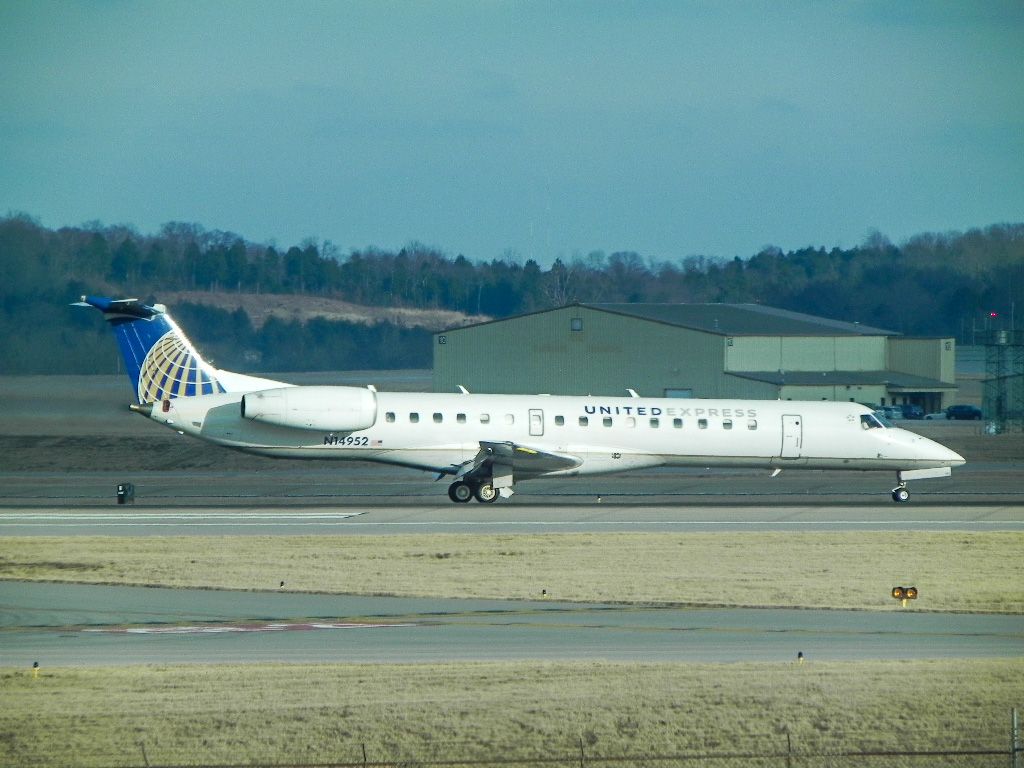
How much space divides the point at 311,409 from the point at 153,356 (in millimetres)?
4577

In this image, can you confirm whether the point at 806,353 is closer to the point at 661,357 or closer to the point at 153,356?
the point at 661,357

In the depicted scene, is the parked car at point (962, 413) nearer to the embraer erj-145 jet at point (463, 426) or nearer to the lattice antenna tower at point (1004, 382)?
the lattice antenna tower at point (1004, 382)

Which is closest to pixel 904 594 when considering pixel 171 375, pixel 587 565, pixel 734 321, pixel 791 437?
pixel 587 565

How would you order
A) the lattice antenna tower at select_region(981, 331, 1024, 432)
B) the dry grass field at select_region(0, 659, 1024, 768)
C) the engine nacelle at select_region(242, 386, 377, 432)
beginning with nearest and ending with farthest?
the dry grass field at select_region(0, 659, 1024, 768) < the engine nacelle at select_region(242, 386, 377, 432) < the lattice antenna tower at select_region(981, 331, 1024, 432)

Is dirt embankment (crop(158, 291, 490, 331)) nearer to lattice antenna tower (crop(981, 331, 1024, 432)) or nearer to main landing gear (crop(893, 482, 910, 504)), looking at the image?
lattice antenna tower (crop(981, 331, 1024, 432))

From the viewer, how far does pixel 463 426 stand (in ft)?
119

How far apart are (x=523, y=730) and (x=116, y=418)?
1716 inches

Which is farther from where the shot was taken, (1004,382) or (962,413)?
(962,413)

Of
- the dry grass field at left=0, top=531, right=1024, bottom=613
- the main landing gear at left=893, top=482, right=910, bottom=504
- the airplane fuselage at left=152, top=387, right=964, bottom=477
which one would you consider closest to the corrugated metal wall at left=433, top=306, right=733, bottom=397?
the airplane fuselage at left=152, top=387, right=964, bottom=477

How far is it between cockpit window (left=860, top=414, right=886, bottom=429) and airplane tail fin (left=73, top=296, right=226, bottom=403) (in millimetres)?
17786

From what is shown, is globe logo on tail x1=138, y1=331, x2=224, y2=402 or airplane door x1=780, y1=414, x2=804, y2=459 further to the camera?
airplane door x1=780, y1=414, x2=804, y2=459

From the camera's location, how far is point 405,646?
1836 centimetres

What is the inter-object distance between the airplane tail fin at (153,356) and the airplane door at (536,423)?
8241mm

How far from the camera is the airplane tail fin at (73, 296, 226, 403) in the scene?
3597 cm
